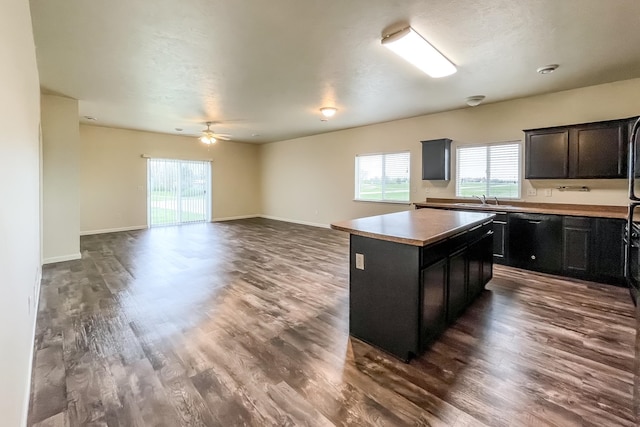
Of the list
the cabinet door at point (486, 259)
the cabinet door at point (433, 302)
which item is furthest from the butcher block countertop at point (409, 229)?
the cabinet door at point (486, 259)

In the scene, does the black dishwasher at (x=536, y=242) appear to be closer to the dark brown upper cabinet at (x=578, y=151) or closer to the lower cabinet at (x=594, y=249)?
the lower cabinet at (x=594, y=249)

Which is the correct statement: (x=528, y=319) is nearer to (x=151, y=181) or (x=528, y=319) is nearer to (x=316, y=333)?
(x=316, y=333)

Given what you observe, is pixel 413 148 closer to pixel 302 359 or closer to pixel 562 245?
pixel 562 245

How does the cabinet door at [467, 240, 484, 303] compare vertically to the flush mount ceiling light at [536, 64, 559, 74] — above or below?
below

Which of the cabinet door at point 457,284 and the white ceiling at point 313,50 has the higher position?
the white ceiling at point 313,50

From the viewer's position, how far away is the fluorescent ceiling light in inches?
111

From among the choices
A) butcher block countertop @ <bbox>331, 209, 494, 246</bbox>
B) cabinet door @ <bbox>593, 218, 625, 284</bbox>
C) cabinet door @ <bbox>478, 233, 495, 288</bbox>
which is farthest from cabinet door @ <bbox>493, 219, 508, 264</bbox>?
butcher block countertop @ <bbox>331, 209, 494, 246</bbox>

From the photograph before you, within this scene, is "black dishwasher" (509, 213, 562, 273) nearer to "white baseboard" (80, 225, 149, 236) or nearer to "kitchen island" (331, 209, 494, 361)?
"kitchen island" (331, 209, 494, 361)

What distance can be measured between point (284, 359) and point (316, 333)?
18.3 inches

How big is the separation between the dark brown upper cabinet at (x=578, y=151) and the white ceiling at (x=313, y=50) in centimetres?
66

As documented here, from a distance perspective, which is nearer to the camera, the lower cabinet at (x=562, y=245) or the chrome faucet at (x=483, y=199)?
the lower cabinet at (x=562, y=245)

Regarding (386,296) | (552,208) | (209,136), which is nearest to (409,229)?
(386,296)

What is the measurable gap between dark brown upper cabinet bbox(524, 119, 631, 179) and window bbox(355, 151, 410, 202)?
2464 mm

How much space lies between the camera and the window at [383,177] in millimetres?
6730
